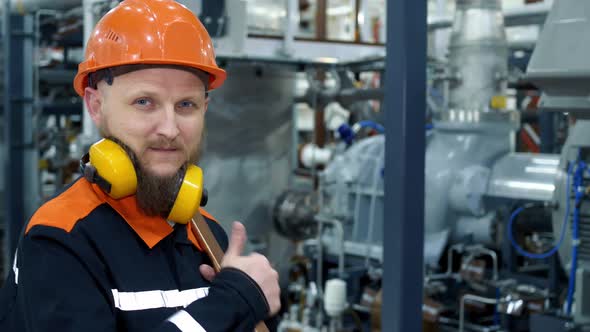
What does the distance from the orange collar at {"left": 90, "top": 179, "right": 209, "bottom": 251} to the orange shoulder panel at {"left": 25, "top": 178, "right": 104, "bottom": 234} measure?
0.05 feet

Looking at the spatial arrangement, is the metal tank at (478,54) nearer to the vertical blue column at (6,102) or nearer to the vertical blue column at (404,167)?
the vertical blue column at (404,167)

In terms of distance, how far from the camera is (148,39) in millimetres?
1180

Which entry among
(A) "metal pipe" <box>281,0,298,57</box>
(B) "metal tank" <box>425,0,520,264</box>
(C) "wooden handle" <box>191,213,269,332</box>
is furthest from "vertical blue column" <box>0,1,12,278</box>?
(C) "wooden handle" <box>191,213,269,332</box>

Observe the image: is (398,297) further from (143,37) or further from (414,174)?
(143,37)

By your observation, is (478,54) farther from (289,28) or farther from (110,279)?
(110,279)

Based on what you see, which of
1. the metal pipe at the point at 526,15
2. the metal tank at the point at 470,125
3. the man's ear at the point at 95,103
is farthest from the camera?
the metal pipe at the point at 526,15

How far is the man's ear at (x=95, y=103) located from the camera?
1.24 metres

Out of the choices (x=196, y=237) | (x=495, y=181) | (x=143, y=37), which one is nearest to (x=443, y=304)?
(x=495, y=181)

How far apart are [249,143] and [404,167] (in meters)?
2.55

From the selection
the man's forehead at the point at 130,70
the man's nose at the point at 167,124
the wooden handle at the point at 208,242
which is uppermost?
the man's forehead at the point at 130,70

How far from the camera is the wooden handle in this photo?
1256 mm

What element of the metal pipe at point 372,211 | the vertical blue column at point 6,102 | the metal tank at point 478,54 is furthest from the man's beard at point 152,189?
the vertical blue column at point 6,102

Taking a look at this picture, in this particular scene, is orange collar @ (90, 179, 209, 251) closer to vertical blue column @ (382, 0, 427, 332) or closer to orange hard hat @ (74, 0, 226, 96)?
orange hard hat @ (74, 0, 226, 96)

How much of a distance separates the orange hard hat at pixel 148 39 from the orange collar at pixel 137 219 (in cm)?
22
